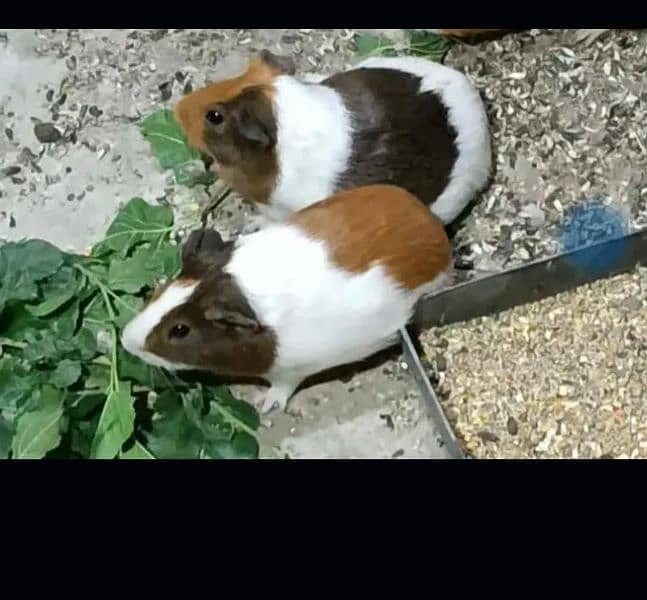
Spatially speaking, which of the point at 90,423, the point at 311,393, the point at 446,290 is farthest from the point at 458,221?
the point at 90,423

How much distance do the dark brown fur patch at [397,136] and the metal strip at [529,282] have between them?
22cm

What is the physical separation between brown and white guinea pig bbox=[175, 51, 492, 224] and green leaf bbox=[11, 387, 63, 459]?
1.92 ft

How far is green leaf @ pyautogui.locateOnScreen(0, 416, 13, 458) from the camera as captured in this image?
237 cm

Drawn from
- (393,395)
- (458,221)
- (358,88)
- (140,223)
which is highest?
(358,88)

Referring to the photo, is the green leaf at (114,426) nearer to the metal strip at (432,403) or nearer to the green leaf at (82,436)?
the green leaf at (82,436)

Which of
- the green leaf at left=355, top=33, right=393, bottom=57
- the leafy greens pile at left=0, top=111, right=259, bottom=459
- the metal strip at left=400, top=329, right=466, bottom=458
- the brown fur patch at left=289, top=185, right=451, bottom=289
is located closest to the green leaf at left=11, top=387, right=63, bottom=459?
the leafy greens pile at left=0, top=111, right=259, bottom=459

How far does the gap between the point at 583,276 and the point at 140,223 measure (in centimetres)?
91

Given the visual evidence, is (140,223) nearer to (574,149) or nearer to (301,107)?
(301,107)

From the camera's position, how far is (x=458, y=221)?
269cm

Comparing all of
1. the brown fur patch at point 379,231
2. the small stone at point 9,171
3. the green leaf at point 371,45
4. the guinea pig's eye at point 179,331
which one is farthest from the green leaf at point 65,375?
the green leaf at point 371,45

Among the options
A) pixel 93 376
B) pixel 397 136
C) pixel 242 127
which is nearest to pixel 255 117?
pixel 242 127

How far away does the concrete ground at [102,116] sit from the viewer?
2777 mm

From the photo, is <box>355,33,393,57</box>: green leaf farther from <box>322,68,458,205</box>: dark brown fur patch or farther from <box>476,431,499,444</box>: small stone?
<box>476,431,499,444</box>: small stone

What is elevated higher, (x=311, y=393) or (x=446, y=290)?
(x=446, y=290)
